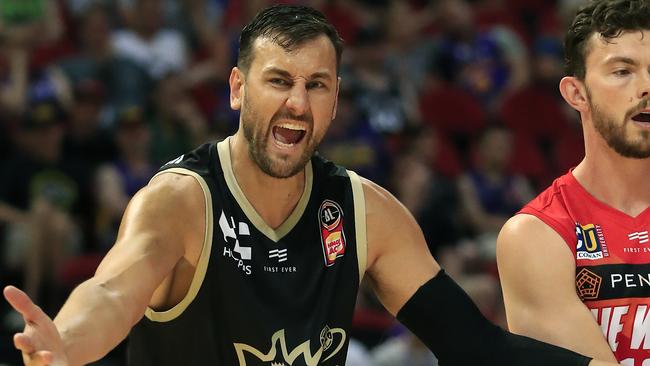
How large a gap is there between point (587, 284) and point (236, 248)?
4.80 ft

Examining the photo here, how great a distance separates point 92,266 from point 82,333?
16.8 feet

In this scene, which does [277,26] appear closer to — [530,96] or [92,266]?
[92,266]

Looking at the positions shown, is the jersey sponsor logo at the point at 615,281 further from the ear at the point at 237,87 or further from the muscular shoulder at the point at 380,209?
the ear at the point at 237,87

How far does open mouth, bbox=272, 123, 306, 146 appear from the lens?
4613 mm

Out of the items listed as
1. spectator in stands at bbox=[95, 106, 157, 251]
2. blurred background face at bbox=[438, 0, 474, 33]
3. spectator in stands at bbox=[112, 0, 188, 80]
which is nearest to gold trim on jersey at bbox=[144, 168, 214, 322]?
spectator in stands at bbox=[95, 106, 157, 251]

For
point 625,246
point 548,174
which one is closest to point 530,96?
point 548,174

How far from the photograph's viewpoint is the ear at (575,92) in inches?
191

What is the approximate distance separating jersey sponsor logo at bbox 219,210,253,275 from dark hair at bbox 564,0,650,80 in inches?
64.0

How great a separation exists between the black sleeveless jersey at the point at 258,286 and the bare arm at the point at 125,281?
0.11 metres

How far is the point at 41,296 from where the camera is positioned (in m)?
8.95

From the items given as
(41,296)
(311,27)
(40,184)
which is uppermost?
(311,27)

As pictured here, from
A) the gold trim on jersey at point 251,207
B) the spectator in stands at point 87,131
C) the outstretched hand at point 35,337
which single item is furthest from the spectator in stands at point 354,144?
the outstretched hand at point 35,337

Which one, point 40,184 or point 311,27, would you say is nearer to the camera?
point 311,27

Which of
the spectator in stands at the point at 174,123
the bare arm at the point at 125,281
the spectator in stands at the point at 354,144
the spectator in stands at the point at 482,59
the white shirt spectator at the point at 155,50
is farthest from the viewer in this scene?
the spectator in stands at the point at 482,59
